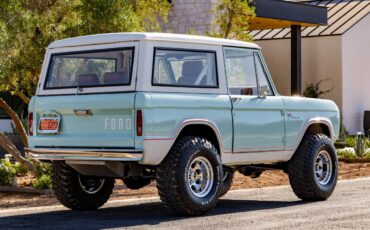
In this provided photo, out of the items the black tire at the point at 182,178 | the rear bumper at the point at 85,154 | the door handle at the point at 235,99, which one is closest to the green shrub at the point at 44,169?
the rear bumper at the point at 85,154

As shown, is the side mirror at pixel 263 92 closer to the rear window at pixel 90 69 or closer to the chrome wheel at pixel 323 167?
the chrome wheel at pixel 323 167

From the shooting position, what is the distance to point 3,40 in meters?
12.7

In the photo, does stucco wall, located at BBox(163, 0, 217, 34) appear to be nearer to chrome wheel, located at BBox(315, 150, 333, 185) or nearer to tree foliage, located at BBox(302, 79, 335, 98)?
tree foliage, located at BBox(302, 79, 335, 98)

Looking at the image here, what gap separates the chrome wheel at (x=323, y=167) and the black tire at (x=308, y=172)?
0.08 metres

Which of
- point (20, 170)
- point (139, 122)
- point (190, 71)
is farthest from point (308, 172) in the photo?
point (20, 170)

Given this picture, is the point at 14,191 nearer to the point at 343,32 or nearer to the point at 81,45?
the point at 81,45

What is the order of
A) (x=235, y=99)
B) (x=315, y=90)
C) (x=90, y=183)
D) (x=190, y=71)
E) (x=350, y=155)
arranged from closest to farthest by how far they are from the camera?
1. (x=190, y=71)
2. (x=235, y=99)
3. (x=90, y=183)
4. (x=350, y=155)
5. (x=315, y=90)

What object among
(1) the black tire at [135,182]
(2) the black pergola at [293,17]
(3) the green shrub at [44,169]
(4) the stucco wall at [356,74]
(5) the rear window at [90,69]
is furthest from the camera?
(4) the stucco wall at [356,74]

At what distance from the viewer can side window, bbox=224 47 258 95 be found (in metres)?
10.9

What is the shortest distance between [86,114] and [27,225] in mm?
1460

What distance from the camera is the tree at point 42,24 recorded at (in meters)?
13.3

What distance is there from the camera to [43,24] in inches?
571

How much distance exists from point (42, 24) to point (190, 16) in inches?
404

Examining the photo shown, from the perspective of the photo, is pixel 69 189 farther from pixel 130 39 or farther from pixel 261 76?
pixel 261 76
